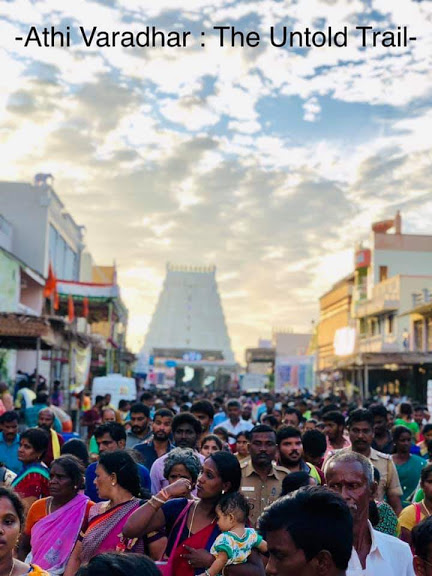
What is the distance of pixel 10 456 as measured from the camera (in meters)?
7.98

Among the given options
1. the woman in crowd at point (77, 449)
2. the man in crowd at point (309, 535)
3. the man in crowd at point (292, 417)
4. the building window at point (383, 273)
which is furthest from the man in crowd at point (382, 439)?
the building window at point (383, 273)

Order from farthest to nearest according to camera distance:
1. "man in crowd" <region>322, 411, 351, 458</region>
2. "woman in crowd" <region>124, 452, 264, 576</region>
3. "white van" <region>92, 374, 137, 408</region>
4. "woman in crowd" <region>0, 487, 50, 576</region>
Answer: "white van" <region>92, 374, 137, 408</region> → "man in crowd" <region>322, 411, 351, 458</region> → "woman in crowd" <region>124, 452, 264, 576</region> → "woman in crowd" <region>0, 487, 50, 576</region>

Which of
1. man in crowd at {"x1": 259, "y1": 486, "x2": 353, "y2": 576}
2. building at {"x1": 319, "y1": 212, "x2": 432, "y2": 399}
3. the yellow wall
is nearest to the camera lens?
man in crowd at {"x1": 259, "y1": 486, "x2": 353, "y2": 576}

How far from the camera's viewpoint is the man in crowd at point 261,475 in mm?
6176

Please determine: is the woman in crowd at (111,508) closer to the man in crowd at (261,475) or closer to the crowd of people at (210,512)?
the crowd of people at (210,512)

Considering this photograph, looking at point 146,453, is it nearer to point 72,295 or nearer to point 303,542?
point 303,542

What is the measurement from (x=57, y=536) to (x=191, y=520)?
113 cm

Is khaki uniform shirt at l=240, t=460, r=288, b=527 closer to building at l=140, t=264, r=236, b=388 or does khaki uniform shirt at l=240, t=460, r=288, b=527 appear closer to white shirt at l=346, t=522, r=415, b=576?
white shirt at l=346, t=522, r=415, b=576

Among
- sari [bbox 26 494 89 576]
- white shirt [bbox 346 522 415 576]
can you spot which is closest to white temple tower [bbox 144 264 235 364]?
sari [bbox 26 494 89 576]

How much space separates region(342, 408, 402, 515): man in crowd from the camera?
6.58 metres

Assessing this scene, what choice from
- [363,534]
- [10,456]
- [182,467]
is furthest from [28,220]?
[363,534]

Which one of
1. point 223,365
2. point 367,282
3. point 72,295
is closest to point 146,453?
point 72,295

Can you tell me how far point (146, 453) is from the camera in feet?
25.0

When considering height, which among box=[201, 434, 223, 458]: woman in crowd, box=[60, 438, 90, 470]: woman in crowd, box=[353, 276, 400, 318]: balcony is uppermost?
box=[353, 276, 400, 318]: balcony
